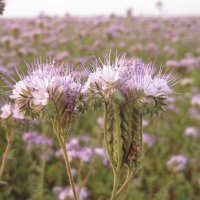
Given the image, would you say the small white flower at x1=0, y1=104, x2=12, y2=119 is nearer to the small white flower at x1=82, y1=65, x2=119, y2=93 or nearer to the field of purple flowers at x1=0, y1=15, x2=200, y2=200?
the field of purple flowers at x1=0, y1=15, x2=200, y2=200

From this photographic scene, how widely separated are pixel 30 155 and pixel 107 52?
2.79 m

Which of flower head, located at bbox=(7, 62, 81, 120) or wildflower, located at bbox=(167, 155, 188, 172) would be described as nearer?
flower head, located at bbox=(7, 62, 81, 120)

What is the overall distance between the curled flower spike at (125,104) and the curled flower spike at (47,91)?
7cm

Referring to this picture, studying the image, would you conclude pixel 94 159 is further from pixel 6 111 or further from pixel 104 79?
pixel 104 79

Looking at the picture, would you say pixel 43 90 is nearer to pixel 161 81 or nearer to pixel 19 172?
pixel 161 81

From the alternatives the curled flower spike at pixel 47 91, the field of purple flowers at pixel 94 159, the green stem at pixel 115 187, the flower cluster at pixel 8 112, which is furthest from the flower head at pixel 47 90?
the flower cluster at pixel 8 112

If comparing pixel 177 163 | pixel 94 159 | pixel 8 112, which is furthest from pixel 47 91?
pixel 177 163

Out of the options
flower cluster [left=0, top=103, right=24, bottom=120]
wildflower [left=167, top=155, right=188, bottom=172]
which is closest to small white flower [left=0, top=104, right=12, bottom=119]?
flower cluster [left=0, top=103, right=24, bottom=120]

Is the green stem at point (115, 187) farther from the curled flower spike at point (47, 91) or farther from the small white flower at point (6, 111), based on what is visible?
the small white flower at point (6, 111)

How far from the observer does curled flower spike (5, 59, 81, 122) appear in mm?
1690

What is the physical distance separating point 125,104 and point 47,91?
29 cm

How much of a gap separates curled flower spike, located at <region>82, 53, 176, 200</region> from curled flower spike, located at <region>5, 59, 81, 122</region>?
0.07 m

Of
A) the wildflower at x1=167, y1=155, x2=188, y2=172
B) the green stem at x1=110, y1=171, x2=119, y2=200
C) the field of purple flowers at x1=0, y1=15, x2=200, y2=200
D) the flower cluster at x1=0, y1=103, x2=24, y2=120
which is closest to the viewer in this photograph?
the green stem at x1=110, y1=171, x2=119, y2=200

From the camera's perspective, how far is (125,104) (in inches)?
65.9
